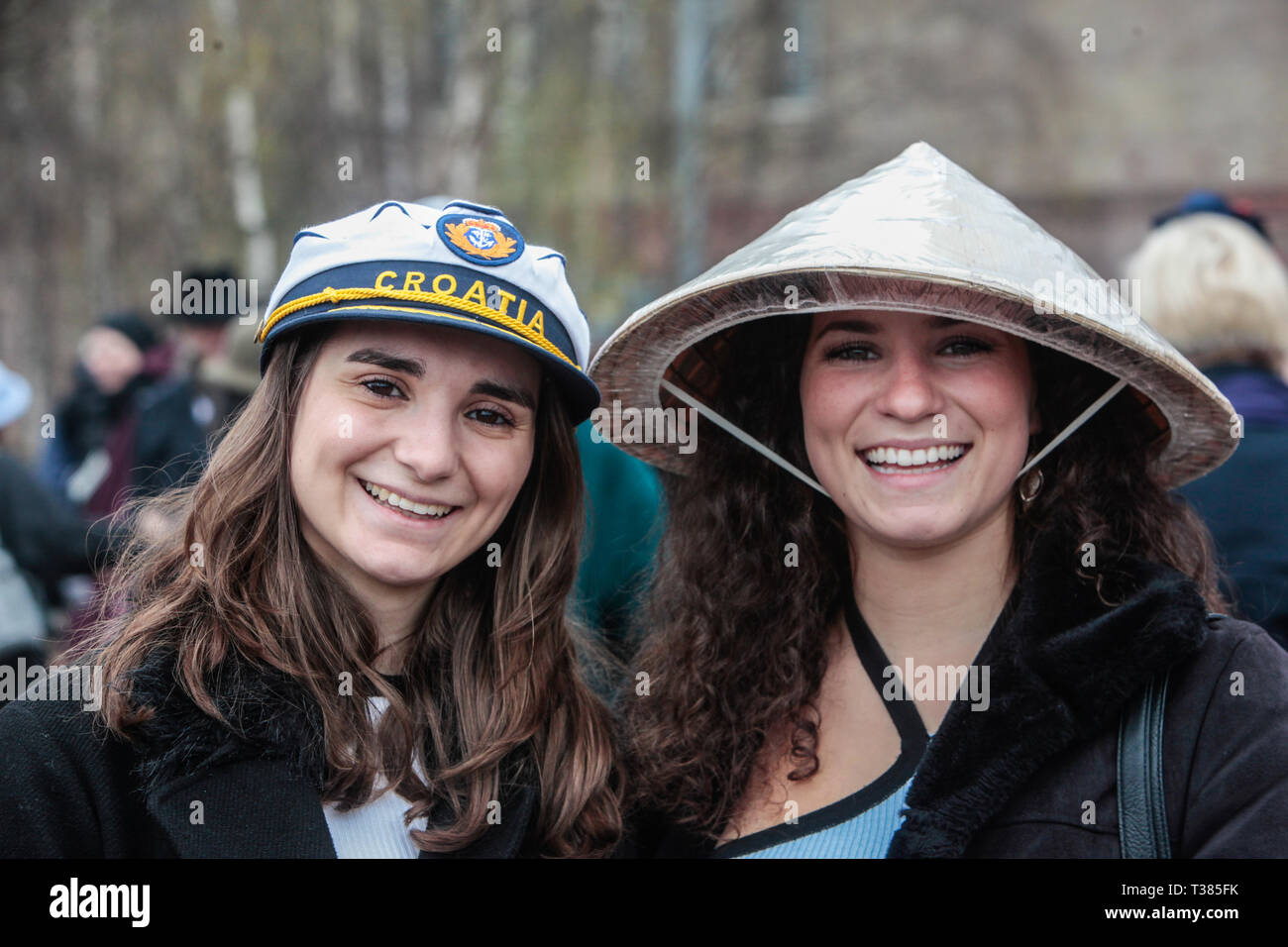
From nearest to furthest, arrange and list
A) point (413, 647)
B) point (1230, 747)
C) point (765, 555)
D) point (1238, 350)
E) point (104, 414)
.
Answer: point (1230, 747) < point (413, 647) < point (765, 555) < point (1238, 350) < point (104, 414)

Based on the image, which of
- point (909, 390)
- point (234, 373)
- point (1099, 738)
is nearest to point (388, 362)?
point (909, 390)

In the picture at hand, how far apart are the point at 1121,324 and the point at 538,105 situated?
12843 millimetres

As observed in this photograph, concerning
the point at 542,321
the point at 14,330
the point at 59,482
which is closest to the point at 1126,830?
the point at 542,321

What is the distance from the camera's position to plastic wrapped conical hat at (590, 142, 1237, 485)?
227 cm

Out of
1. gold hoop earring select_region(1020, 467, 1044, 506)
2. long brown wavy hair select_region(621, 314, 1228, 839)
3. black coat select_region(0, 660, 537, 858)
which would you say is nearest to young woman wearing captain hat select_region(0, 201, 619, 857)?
black coat select_region(0, 660, 537, 858)

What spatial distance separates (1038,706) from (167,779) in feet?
4.31

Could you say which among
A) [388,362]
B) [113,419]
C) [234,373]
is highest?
[113,419]

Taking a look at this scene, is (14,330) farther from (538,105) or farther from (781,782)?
(781,782)

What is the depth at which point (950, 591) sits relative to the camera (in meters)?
2.53

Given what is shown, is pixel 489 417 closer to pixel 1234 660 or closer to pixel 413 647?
pixel 413 647

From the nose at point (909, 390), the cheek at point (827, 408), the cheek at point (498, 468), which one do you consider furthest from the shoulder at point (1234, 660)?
the cheek at point (498, 468)

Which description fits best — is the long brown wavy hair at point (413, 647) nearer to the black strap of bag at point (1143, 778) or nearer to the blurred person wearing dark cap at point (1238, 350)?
the black strap of bag at point (1143, 778)

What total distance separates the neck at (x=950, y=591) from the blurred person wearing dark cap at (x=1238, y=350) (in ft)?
2.96

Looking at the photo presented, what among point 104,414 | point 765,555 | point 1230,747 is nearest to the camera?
point 1230,747
